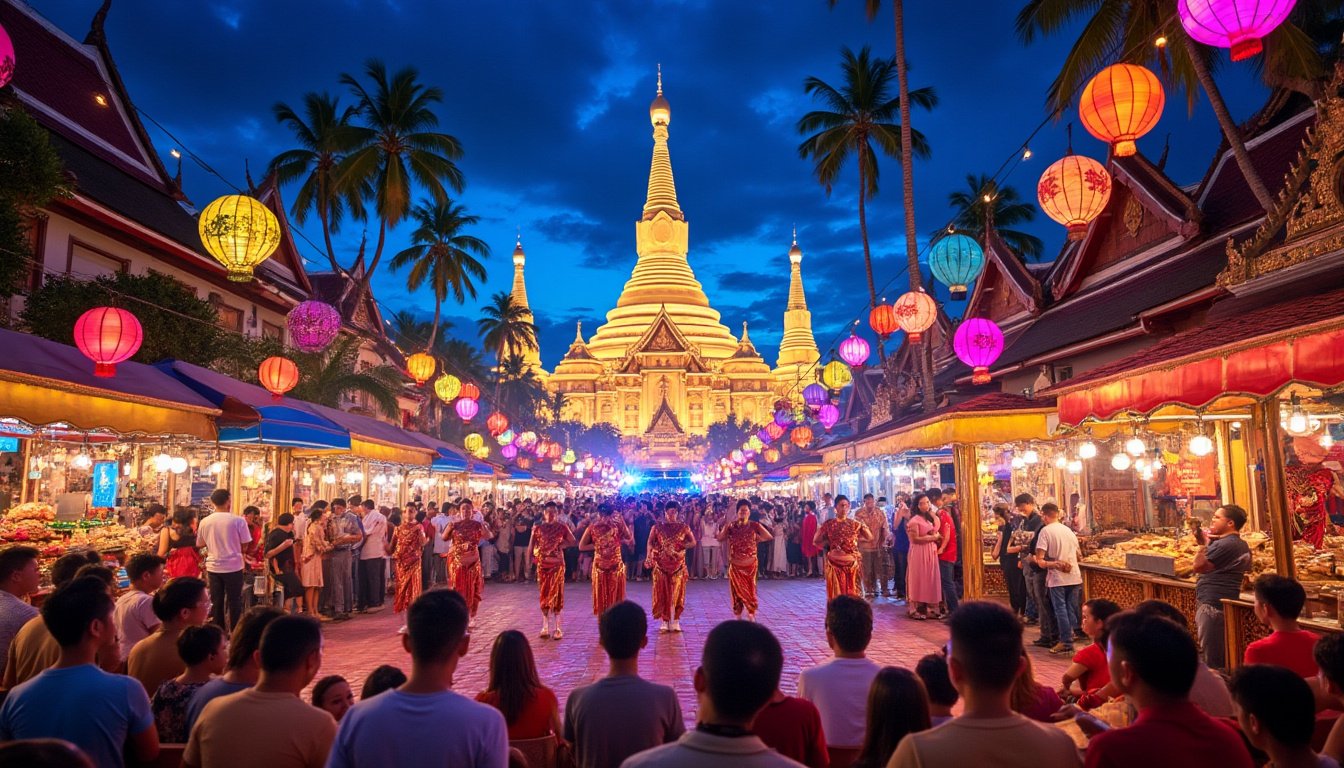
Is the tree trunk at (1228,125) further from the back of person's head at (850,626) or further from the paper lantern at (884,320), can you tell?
the back of person's head at (850,626)

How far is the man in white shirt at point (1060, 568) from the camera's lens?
10.7 metres

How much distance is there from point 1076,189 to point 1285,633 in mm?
7141

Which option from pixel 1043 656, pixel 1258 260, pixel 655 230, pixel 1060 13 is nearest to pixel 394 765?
pixel 1043 656

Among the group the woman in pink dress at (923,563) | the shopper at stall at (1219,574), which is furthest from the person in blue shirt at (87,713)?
the woman in pink dress at (923,563)

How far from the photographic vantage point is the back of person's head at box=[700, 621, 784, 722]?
8.71 feet

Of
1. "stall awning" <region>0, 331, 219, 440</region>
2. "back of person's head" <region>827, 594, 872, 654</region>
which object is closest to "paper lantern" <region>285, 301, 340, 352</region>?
"stall awning" <region>0, 331, 219, 440</region>

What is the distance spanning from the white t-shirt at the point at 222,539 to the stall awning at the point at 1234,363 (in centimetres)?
1084

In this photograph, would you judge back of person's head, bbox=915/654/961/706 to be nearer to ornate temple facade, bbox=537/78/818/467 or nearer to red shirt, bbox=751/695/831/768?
red shirt, bbox=751/695/831/768

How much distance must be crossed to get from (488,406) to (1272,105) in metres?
45.2

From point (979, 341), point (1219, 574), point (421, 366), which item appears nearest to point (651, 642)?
point (1219, 574)

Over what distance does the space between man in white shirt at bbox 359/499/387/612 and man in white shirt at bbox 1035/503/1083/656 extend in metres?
11.2

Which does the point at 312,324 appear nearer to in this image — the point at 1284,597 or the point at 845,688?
the point at 845,688

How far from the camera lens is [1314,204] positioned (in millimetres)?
9070

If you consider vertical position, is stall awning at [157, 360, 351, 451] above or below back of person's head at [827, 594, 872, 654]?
above
